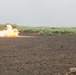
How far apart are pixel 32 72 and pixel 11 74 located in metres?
1.01

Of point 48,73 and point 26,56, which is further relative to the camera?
point 26,56

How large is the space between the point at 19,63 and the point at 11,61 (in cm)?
89

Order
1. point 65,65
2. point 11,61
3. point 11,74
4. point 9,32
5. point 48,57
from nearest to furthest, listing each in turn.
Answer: point 11,74, point 65,65, point 11,61, point 48,57, point 9,32

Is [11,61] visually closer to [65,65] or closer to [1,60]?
[1,60]

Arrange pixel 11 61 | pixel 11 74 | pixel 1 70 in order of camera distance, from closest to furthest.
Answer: pixel 11 74
pixel 1 70
pixel 11 61

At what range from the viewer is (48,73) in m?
15.0

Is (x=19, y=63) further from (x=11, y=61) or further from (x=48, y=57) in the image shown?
(x=48, y=57)

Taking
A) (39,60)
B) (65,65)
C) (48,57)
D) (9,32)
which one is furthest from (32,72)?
(9,32)

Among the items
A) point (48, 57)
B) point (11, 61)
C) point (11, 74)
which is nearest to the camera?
point (11, 74)

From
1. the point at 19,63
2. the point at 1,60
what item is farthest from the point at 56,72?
the point at 1,60

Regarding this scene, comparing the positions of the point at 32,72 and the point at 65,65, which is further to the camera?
the point at 65,65

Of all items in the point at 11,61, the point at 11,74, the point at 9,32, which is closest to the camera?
the point at 11,74

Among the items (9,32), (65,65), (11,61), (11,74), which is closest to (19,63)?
(11,61)

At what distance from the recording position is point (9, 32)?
48.1 m
